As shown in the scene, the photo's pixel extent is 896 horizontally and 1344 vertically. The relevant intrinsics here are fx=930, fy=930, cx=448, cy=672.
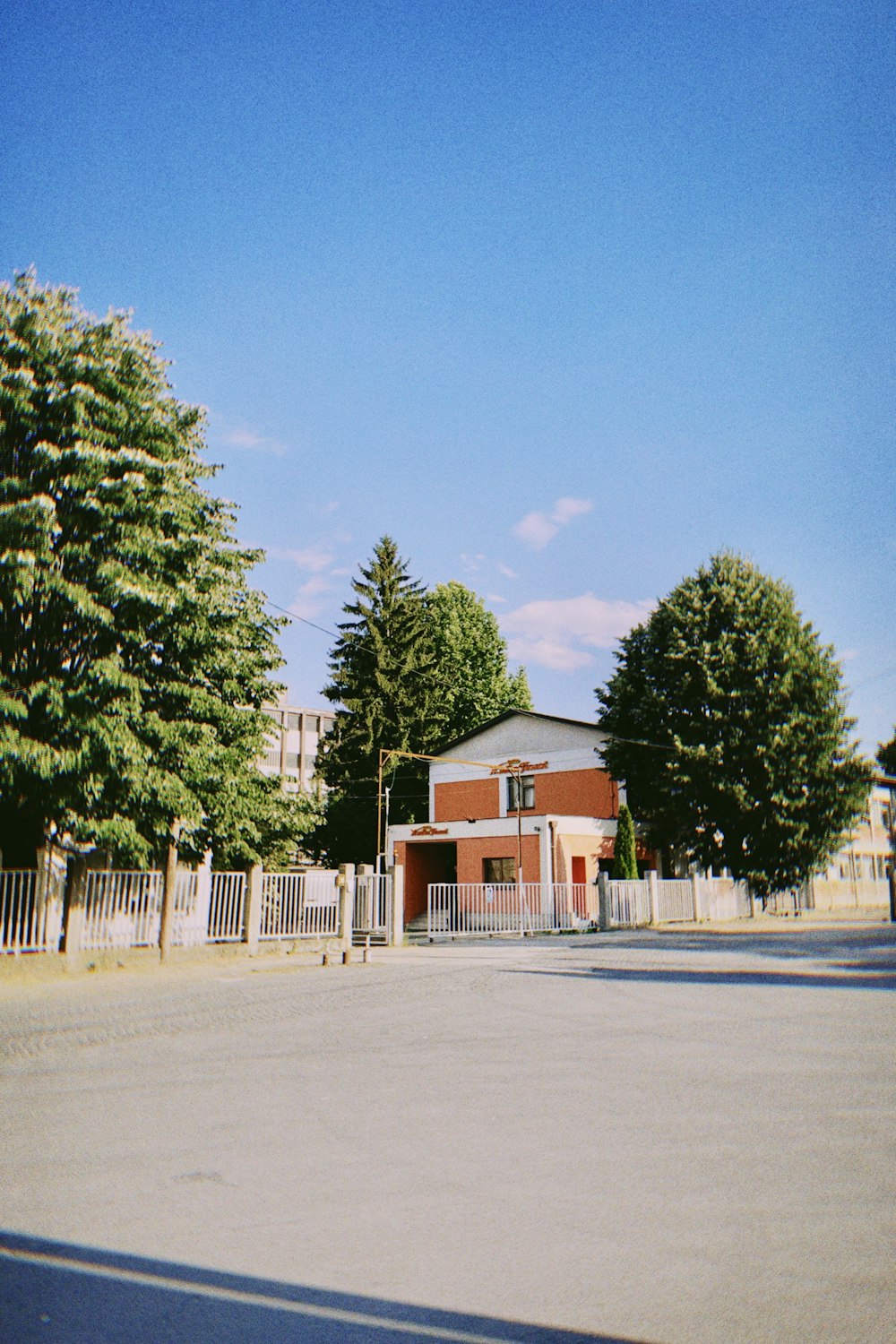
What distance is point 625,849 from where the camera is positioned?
33.2 m

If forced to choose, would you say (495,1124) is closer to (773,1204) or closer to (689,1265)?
(773,1204)

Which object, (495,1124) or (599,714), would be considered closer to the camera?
(495,1124)

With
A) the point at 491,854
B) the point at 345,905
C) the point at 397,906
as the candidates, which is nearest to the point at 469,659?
the point at 491,854

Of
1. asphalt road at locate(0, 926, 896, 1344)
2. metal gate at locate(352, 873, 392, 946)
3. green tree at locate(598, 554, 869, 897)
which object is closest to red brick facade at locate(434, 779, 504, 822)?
green tree at locate(598, 554, 869, 897)

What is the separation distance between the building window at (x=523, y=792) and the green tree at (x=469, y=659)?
337 inches

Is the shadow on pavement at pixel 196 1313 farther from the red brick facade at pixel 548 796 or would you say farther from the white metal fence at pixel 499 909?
the red brick facade at pixel 548 796

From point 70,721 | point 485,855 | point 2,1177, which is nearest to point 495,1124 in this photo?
point 2,1177

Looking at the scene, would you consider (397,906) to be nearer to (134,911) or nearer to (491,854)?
(134,911)

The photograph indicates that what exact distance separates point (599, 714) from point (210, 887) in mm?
22673

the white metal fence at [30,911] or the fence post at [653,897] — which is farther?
the fence post at [653,897]

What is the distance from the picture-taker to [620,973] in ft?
52.1

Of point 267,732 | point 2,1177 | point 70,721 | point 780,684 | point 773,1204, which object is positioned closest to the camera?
point 773,1204

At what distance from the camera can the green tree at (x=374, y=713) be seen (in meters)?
44.4

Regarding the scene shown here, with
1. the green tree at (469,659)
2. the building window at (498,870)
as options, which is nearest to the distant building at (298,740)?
the green tree at (469,659)
